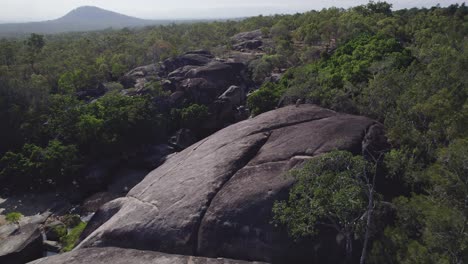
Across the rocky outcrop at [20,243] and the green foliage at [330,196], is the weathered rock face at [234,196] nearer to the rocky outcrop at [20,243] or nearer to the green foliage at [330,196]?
the green foliage at [330,196]

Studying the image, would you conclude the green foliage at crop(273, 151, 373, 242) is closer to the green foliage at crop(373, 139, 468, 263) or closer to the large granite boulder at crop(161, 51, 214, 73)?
the green foliage at crop(373, 139, 468, 263)

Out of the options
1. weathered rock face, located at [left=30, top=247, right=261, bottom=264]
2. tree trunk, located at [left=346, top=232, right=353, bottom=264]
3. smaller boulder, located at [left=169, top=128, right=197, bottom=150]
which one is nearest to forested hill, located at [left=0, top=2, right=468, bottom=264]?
smaller boulder, located at [left=169, top=128, right=197, bottom=150]

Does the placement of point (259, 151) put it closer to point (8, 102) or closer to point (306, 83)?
point (306, 83)

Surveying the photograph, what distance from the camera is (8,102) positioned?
140 feet

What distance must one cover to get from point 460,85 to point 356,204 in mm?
14266

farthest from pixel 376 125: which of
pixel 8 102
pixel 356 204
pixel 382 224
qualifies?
pixel 8 102

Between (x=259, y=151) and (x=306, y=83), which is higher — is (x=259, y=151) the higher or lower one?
the lower one

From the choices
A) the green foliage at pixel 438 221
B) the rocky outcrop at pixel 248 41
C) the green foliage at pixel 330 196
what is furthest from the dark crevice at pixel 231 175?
the rocky outcrop at pixel 248 41

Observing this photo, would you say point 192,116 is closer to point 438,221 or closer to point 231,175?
point 231,175

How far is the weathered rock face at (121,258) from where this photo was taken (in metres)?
16.7

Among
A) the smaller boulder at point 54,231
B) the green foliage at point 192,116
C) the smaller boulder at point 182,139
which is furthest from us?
the green foliage at point 192,116

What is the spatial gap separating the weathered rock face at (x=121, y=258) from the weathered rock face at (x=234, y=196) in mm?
707

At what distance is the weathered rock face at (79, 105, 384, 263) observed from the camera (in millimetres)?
17141

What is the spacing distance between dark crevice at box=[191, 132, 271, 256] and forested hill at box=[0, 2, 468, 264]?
335 mm
